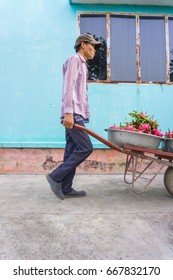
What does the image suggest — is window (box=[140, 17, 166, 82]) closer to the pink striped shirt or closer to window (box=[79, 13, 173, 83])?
window (box=[79, 13, 173, 83])

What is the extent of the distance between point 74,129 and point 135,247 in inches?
58.8

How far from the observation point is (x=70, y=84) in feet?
9.83

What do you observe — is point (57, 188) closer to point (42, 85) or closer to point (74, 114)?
point (74, 114)

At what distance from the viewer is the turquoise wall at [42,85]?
16.9 ft

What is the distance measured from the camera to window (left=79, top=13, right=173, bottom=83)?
538 cm

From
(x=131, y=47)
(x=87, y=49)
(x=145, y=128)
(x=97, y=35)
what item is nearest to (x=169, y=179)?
(x=145, y=128)

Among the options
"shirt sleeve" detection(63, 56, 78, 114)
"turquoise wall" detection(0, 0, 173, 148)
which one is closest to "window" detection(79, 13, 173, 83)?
"turquoise wall" detection(0, 0, 173, 148)

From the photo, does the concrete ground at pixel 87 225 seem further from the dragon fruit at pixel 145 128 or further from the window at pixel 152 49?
the window at pixel 152 49

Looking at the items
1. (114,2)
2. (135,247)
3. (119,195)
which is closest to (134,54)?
(114,2)

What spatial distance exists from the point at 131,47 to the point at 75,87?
2837mm

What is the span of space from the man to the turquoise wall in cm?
198

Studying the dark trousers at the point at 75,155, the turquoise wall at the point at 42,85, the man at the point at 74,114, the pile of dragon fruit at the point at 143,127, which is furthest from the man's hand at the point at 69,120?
the turquoise wall at the point at 42,85

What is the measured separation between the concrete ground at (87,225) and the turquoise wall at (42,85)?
1725mm
